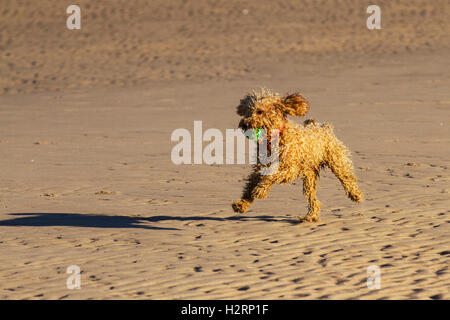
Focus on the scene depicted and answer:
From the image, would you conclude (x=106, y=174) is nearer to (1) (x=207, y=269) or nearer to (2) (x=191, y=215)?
(2) (x=191, y=215)

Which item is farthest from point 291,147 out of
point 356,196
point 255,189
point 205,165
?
point 205,165

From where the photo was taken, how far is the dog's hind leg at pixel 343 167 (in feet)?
27.9

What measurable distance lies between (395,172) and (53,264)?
5.57 metres

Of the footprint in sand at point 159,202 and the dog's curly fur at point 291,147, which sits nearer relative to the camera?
the dog's curly fur at point 291,147

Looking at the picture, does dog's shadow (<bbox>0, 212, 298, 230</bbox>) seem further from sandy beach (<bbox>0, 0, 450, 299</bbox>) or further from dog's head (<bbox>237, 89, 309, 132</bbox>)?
dog's head (<bbox>237, 89, 309, 132</bbox>)

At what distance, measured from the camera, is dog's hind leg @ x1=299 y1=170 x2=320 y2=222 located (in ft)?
27.7

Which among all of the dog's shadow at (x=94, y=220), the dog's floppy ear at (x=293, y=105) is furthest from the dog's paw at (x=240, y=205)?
the dog's floppy ear at (x=293, y=105)

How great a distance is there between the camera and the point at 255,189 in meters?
8.07

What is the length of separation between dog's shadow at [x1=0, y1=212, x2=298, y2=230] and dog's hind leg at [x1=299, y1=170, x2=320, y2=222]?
0.19 m

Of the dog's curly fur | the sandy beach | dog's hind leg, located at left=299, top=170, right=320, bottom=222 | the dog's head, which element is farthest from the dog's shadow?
the dog's head

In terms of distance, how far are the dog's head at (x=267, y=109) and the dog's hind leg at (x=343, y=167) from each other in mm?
737

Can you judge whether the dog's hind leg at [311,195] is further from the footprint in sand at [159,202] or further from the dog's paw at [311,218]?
the footprint in sand at [159,202]

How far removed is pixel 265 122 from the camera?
25.6 feet

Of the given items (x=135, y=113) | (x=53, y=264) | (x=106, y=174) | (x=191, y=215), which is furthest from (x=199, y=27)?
(x=53, y=264)
